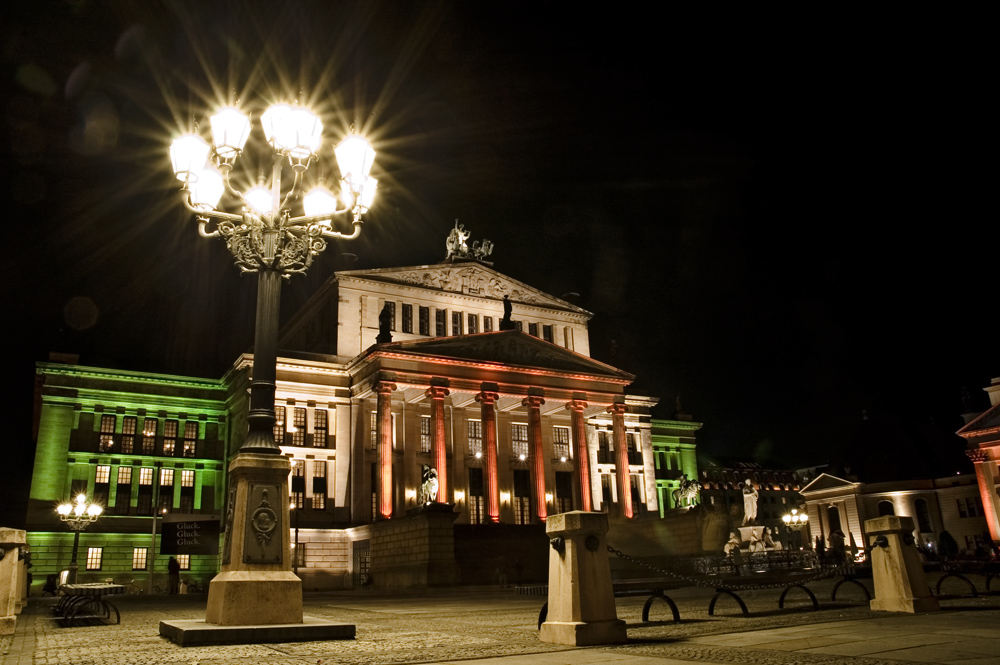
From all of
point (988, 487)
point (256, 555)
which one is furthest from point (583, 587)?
point (988, 487)

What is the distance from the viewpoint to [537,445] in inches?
1937

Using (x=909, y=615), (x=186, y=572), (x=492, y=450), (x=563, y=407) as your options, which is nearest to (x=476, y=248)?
(x=563, y=407)

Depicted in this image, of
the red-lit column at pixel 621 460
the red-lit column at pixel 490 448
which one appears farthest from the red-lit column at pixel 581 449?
the red-lit column at pixel 490 448

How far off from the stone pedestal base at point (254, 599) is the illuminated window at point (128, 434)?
43.8m

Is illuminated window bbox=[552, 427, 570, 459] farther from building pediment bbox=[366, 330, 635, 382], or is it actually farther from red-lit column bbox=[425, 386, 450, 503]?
red-lit column bbox=[425, 386, 450, 503]

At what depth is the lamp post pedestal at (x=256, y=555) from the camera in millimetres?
11062

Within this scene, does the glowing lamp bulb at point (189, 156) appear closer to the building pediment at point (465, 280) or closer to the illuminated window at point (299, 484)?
the illuminated window at point (299, 484)

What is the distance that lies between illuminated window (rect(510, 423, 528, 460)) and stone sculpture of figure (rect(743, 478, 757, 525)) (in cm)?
2024

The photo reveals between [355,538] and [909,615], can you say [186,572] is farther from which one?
[909,615]

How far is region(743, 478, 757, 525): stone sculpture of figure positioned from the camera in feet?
117

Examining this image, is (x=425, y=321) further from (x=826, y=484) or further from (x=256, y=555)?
(x=826, y=484)

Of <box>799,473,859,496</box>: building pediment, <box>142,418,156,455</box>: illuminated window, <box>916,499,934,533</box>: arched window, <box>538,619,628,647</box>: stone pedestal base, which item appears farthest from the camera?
<box>799,473,859,496</box>: building pediment

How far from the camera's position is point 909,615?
1273cm

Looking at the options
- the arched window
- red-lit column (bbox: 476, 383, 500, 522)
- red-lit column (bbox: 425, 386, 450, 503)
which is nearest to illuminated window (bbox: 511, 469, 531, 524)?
red-lit column (bbox: 476, 383, 500, 522)
